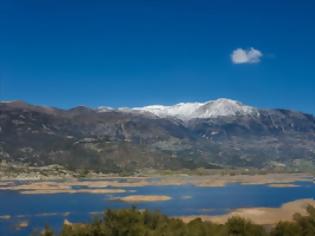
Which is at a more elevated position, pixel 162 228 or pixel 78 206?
pixel 78 206

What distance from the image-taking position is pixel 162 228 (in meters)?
69.4

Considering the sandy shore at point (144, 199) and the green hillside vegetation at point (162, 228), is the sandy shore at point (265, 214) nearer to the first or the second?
the green hillside vegetation at point (162, 228)

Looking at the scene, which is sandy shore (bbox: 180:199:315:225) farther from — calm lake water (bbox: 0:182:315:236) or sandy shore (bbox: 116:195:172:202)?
sandy shore (bbox: 116:195:172:202)

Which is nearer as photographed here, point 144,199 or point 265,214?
point 265,214

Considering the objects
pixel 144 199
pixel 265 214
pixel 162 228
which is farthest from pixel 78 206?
pixel 162 228

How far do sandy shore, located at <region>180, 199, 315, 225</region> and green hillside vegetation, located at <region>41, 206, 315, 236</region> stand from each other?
107 ft

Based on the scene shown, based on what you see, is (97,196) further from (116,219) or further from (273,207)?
(116,219)

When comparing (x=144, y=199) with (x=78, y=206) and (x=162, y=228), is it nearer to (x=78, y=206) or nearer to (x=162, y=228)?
(x=78, y=206)

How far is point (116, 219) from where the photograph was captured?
2859 inches

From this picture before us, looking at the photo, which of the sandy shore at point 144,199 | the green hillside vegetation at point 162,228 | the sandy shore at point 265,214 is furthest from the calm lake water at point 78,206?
the green hillside vegetation at point 162,228

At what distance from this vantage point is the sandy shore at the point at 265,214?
111 metres

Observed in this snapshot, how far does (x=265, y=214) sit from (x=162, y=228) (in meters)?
61.9

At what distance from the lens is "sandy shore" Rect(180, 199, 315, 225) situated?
11094 cm

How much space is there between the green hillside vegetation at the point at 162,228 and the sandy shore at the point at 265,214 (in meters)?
32.7
